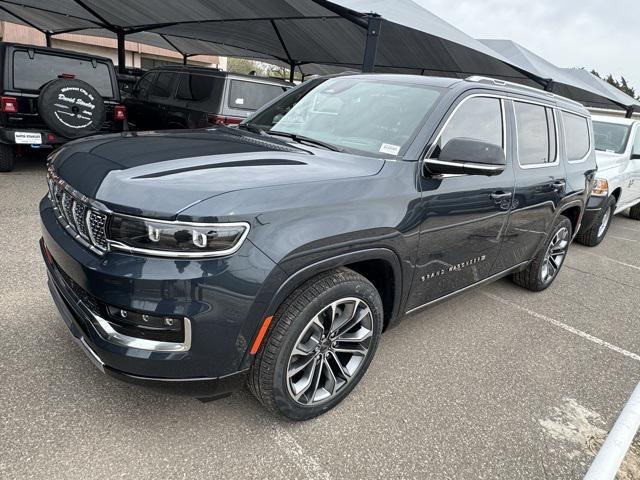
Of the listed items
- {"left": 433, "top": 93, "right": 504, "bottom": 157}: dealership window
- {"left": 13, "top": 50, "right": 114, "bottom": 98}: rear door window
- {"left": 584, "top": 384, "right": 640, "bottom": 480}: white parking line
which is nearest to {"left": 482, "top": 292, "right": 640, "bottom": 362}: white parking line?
{"left": 584, "top": 384, "right": 640, "bottom": 480}: white parking line

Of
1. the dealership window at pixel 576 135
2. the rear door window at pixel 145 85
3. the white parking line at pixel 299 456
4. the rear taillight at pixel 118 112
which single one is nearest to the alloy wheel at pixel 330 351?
the white parking line at pixel 299 456

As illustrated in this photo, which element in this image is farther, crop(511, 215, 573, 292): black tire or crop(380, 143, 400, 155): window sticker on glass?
crop(511, 215, 573, 292): black tire

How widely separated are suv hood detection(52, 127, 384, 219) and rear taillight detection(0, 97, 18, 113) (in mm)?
4500

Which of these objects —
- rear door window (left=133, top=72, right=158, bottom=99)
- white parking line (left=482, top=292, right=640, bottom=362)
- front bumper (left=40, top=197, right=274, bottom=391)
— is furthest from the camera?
rear door window (left=133, top=72, right=158, bottom=99)

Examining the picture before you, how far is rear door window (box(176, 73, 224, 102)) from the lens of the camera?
6.79 metres

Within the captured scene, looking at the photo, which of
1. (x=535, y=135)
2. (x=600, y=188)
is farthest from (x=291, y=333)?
(x=600, y=188)

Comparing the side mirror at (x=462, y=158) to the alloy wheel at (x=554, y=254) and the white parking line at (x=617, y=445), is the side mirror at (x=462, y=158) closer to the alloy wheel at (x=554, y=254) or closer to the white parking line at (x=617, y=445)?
the white parking line at (x=617, y=445)

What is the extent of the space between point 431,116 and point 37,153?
8223 mm

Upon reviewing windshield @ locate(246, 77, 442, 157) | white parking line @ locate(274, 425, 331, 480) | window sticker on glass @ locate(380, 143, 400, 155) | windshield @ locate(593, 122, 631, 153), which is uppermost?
windshield @ locate(593, 122, 631, 153)

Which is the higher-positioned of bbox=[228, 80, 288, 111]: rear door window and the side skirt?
bbox=[228, 80, 288, 111]: rear door window

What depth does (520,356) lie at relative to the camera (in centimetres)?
329

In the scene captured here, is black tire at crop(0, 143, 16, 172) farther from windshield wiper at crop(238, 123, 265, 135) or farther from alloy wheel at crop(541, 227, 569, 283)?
alloy wheel at crop(541, 227, 569, 283)

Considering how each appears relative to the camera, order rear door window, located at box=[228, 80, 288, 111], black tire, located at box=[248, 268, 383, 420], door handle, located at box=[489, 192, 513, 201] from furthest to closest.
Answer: rear door window, located at box=[228, 80, 288, 111]
door handle, located at box=[489, 192, 513, 201]
black tire, located at box=[248, 268, 383, 420]

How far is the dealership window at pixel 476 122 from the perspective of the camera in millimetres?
2680
